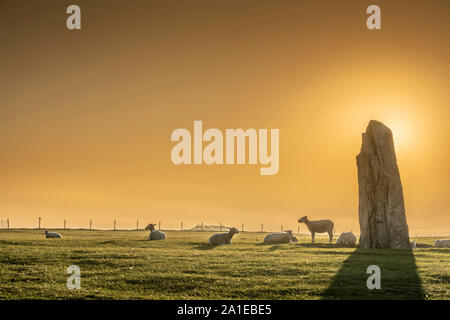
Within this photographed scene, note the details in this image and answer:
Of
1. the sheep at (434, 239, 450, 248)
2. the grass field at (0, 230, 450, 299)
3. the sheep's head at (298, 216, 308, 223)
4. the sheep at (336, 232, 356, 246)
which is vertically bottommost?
the sheep at (434, 239, 450, 248)

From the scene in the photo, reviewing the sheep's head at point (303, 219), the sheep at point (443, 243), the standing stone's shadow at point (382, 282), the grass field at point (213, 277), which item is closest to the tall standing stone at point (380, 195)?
the sheep at point (443, 243)

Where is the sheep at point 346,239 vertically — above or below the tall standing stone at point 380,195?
below

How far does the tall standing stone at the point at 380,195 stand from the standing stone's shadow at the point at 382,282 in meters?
12.3

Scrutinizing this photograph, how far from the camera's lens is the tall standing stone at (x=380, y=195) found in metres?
40.5

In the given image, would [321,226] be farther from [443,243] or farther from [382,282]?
[382,282]

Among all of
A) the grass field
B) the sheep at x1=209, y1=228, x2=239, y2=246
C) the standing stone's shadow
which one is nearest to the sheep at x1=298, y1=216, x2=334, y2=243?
the sheep at x1=209, y1=228, x2=239, y2=246

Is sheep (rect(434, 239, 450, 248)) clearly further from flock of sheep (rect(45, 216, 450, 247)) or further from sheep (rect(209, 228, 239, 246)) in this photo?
sheep (rect(209, 228, 239, 246))

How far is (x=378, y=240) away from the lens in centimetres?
4075

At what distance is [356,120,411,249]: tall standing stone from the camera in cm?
4053

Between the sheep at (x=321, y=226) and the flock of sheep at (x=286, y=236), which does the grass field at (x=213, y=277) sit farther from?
the sheep at (x=321, y=226)

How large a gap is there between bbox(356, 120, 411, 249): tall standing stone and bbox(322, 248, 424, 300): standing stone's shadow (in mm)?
12332
